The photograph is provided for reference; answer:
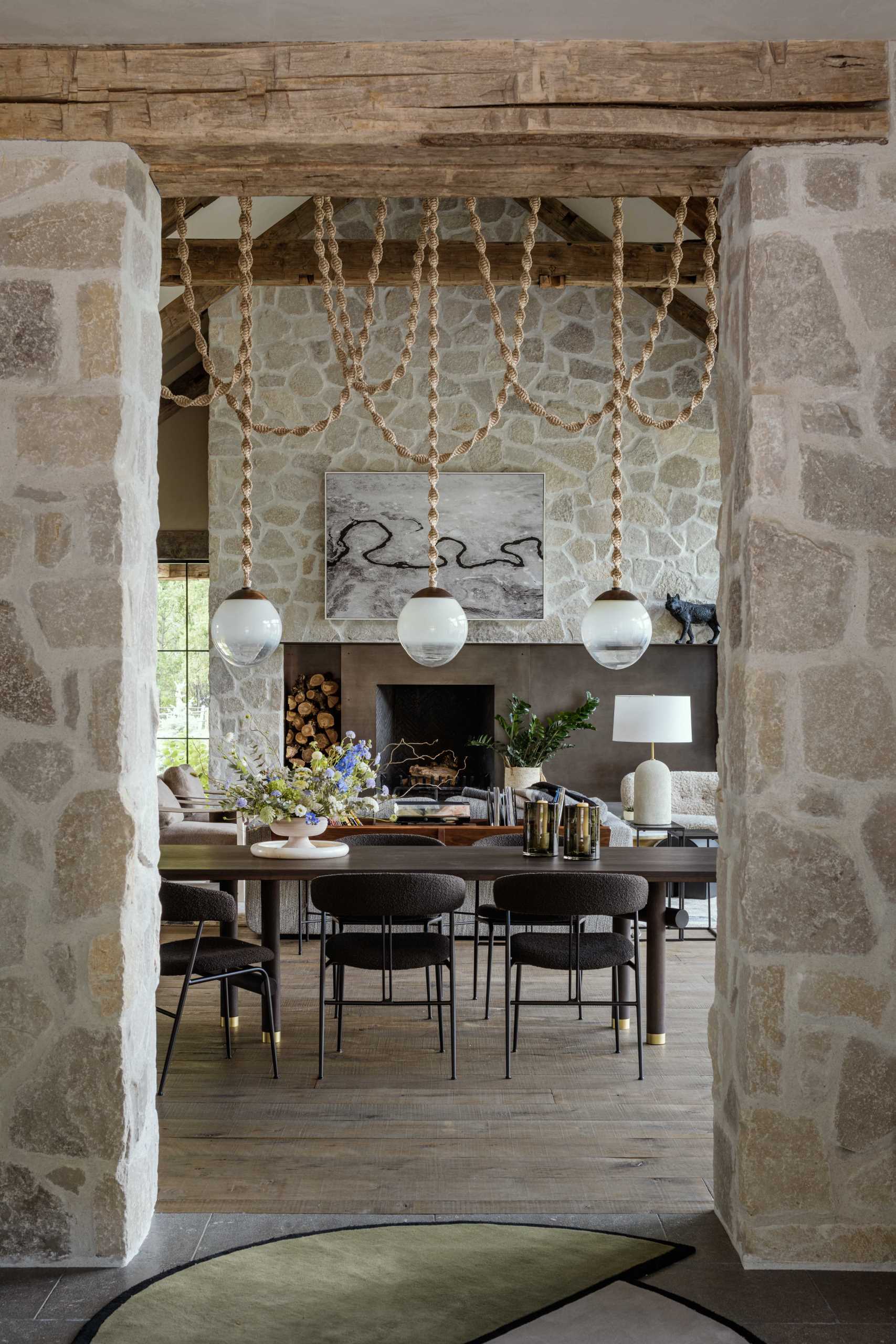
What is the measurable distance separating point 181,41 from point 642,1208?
3.00m

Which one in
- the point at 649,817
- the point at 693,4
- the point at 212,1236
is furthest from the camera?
the point at 649,817

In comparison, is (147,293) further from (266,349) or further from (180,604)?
(180,604)

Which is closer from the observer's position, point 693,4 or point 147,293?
point 693,4

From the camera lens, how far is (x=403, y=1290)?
2.52 m

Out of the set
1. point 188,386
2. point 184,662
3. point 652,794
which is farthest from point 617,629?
point 188,386

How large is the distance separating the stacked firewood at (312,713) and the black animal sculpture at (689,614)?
276cm

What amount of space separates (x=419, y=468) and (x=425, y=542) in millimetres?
589

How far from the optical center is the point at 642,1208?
297 centimetres

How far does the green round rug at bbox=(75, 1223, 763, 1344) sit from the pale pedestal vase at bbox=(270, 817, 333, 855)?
1828 mm

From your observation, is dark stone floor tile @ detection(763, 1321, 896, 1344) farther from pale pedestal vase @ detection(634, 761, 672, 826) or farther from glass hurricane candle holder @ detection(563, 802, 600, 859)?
pale pedestal vase @ detection(634, 761, 672, 826)

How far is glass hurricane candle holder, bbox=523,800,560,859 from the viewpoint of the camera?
453 cm

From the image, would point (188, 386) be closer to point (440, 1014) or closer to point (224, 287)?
point (224, 287)

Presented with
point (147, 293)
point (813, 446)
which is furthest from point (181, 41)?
point (813, 446)

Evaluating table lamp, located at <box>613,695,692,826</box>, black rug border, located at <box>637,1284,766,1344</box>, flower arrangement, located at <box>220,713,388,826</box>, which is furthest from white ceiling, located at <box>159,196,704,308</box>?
black rug border, located at <box>637,1284,766,1344</box>
